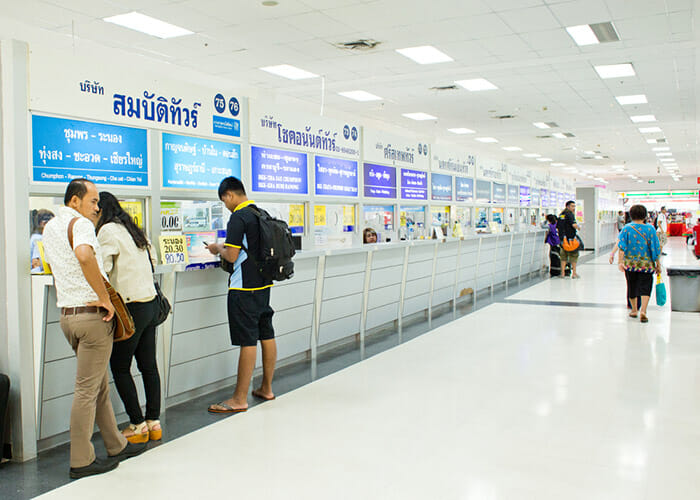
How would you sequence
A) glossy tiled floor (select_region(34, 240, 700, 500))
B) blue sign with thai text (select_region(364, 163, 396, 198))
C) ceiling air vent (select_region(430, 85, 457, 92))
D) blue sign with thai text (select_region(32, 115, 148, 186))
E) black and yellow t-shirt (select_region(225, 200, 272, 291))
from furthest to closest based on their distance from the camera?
ceiling air vent (select_region(430, 85, 457, 92)), blue sign with thai text (select_region(364, 163, 396, 198)), black and yellow t-shirt (select_region(225, 200, 272, 291)), blue sign with thai text (select_region(32, 115, 148, 186)), glossy tiled floor (select_region(34, 240, 700, 500))

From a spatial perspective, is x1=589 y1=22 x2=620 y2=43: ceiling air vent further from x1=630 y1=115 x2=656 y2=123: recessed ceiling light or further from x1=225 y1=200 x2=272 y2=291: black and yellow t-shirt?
x1=630 y1=115 x2=656 y2=123: recessed ceiling light

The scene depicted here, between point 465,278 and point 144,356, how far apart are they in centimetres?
603

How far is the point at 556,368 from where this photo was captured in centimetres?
479

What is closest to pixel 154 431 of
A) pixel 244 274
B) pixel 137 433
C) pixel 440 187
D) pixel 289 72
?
pixel 137 433

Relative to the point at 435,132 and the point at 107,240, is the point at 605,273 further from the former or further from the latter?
the point at 107,240

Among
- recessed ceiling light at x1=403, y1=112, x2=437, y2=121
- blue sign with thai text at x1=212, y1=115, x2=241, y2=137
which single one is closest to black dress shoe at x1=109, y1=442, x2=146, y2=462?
blue sign with thai text at x1=212, y1=115, x2=241, y2=137

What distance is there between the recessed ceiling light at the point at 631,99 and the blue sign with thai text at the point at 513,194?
101 inches

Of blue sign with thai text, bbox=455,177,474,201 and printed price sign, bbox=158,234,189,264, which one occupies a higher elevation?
blue sign with thai text, bbox=455,177,474,201

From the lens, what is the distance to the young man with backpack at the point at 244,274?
3.77 metres

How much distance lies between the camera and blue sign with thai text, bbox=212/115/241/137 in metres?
4.56

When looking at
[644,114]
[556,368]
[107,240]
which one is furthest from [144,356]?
[644,114]

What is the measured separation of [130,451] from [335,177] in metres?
3.67

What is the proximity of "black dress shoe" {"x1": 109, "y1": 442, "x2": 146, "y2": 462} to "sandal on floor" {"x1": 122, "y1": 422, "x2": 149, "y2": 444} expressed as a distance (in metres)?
0.07

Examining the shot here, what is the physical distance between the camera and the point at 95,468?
Result: 2.88m
